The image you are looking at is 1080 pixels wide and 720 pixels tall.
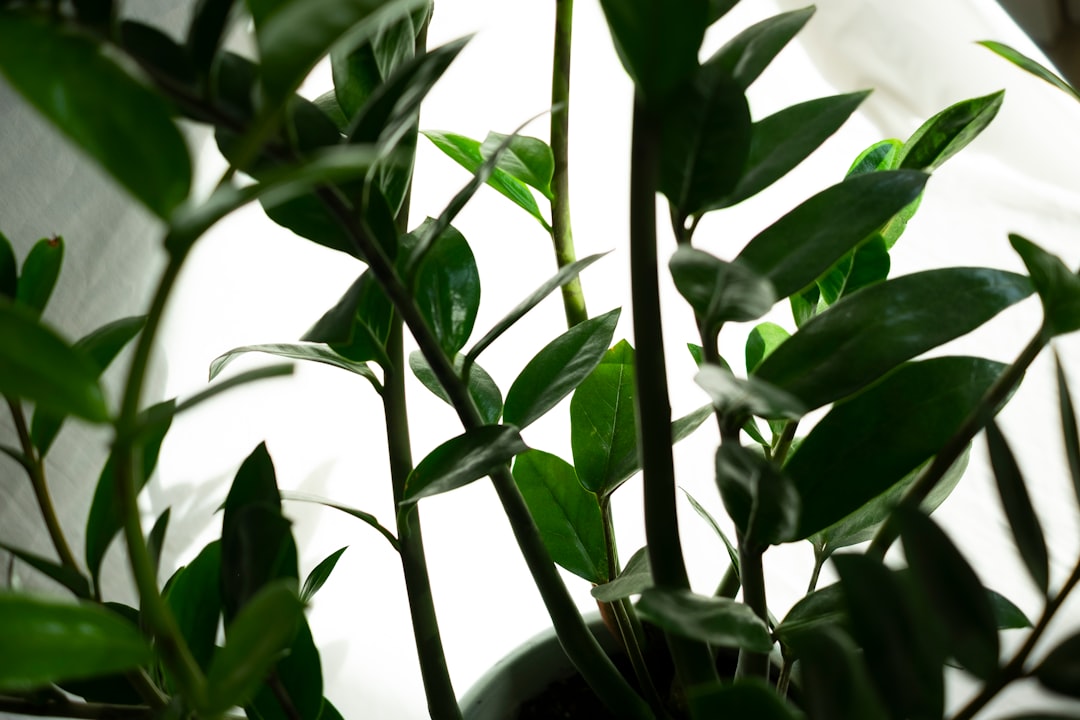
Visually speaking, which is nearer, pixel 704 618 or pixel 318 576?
pixel 704 618

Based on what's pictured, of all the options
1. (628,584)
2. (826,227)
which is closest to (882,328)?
(826,227)

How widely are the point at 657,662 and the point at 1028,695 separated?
246 mm

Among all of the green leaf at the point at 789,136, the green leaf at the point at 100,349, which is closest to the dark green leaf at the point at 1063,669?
the green leaf at the point at 789,136

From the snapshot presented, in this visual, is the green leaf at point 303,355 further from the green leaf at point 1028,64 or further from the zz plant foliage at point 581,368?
the green leaf at point 1028,64

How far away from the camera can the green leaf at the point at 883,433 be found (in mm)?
235

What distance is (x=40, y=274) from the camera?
0.86ft

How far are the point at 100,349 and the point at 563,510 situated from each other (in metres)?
0.17

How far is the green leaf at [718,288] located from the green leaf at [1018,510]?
6cm

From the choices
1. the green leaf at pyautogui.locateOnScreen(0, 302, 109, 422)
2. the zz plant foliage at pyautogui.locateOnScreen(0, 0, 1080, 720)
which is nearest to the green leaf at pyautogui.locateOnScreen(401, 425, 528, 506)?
the zz plant foliage at pyautogui.locateOnScreen(0, 0, 1080, 720)

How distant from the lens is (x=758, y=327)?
38cm

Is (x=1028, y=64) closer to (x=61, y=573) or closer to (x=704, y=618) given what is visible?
(x=704, y=618)

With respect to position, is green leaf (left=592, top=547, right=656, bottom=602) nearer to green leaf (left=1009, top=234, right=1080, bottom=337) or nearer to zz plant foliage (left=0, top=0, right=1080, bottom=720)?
zz plant foliage (left=0, top=0, right=1080, bottom=720)

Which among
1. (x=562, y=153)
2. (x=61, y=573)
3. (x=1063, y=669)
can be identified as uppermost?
(x=562, y=153)

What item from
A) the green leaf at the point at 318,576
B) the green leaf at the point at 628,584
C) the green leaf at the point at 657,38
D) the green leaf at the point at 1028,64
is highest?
the green leaf at the point at 1028,64
